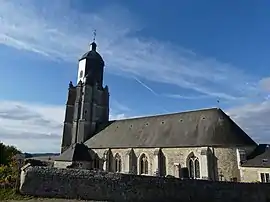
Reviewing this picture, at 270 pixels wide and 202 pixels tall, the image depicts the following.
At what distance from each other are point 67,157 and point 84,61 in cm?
1481

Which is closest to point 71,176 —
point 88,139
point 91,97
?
point 88,139

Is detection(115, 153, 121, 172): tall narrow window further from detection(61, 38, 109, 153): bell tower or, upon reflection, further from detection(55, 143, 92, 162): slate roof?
detection(61, 38, 109, 153): bell tower

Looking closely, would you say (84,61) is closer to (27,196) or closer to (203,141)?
(203,141)

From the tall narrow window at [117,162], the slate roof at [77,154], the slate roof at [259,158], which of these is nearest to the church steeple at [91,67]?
the slate roof at [77,154]

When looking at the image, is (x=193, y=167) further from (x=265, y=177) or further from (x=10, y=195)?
(x=10, y=195)

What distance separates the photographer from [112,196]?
14930 millimetres

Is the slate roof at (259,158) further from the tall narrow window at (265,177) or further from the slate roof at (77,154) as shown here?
the slate roof at (77,154)

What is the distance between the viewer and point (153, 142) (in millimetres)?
27500

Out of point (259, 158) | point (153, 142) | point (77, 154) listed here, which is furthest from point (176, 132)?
point (77, 154)

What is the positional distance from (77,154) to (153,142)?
9126 mm

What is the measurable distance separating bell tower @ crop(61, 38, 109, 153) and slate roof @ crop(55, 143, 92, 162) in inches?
149

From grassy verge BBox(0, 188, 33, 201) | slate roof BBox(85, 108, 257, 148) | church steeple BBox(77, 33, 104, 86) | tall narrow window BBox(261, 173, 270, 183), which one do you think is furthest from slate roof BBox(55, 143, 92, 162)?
tall narrow window BBox(261, 173, 270, 183)

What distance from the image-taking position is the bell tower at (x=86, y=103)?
37.0 m

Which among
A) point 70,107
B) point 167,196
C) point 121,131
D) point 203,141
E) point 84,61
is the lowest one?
point 167,196
